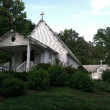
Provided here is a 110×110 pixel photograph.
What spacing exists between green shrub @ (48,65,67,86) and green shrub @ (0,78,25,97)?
5.00 m

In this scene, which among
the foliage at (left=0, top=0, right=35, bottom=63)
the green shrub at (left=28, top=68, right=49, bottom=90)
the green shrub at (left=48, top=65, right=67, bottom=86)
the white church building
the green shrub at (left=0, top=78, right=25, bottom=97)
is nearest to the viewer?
the green shrub at (left=0, top=78, right=25, bottom=97)

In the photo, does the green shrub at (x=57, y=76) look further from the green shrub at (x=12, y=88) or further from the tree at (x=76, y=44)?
the tree at (x=76, y=44)

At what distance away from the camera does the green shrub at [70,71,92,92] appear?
51.4 feet

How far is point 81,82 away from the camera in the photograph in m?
15.9

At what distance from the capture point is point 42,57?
21.1 m

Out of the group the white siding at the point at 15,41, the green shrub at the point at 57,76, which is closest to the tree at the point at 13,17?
the white siding at the point at 15,41

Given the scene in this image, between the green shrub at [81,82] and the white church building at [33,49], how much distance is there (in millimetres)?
4628

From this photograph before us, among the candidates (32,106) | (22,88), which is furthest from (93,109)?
(22,88)

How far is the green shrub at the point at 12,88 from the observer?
10784 mm

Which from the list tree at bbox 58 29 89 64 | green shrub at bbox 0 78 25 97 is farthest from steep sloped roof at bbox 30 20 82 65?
tree at bbox 58 29 89 64

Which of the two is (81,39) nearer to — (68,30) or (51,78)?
(68,30)

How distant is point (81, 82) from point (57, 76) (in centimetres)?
180

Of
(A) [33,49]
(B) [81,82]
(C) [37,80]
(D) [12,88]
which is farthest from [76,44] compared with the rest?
(D) [12,88]

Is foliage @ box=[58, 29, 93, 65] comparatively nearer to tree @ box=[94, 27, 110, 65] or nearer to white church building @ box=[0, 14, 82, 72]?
tree @ box=[94, 27, 110, 65]
